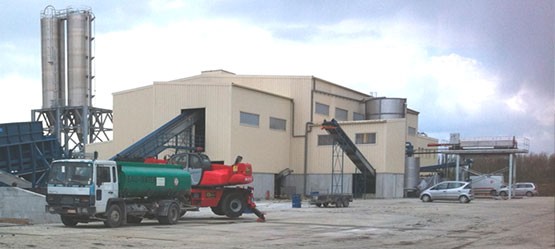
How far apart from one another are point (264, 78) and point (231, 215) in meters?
32.6

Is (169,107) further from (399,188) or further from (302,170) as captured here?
(399,188)

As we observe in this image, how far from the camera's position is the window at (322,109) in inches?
2215

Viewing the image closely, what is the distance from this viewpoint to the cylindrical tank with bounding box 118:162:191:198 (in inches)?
816

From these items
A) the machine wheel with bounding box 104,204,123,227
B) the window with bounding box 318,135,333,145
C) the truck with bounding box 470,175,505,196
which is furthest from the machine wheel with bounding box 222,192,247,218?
the truck with bounding box 470,175,505,196

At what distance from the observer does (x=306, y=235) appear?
17984 millimetres

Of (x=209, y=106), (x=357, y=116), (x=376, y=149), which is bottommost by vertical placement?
(x=376, y=149)

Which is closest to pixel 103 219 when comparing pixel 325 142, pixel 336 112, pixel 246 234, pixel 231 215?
pixel 246 234

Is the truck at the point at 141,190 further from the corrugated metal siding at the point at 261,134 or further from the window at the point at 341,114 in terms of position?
the window at the point at 341,114

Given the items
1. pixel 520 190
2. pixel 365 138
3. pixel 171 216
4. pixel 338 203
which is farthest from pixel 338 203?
pixel 520 190

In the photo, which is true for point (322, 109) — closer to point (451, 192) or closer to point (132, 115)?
point (451, 192)

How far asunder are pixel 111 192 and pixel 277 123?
34090mm

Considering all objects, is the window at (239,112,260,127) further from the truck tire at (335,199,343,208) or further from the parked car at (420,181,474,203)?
the parked car at (420,181,474,203)

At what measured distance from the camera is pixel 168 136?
4606cm

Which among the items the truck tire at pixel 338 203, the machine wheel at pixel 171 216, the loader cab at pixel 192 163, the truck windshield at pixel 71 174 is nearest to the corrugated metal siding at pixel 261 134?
the truck tire at pixel 338 203
